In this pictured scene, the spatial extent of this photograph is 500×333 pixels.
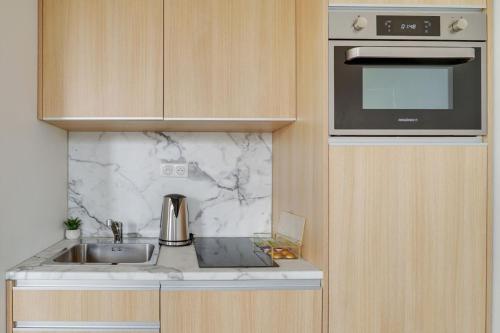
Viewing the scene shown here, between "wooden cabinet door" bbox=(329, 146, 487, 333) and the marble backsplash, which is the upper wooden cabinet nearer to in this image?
"wooden cabinet door" bbox=(329, 146, 487, 333)

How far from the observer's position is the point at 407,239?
4.08 ft

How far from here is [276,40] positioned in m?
1.57

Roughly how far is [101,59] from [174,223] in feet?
2.72

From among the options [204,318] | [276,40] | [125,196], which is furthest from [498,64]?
[125,196]

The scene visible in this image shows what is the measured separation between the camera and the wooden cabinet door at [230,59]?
1547 millimetres

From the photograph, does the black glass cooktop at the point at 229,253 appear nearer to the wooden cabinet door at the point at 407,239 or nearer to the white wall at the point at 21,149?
the wooden cabinet door at the point at 407,239

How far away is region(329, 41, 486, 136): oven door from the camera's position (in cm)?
125

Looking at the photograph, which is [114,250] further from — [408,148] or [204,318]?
[408,148]

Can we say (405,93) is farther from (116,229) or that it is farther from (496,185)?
(116,229)

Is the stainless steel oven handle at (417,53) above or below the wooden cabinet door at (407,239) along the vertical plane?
above

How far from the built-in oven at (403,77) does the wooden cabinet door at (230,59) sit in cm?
35

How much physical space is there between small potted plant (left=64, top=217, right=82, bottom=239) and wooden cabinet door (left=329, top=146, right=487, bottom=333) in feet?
4.45

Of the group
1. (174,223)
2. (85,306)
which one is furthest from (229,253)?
(85,306)

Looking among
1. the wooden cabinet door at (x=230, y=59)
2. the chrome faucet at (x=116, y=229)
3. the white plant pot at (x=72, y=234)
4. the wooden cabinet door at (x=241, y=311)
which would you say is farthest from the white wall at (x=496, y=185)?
the white plant pot at (x=72, y=234)
